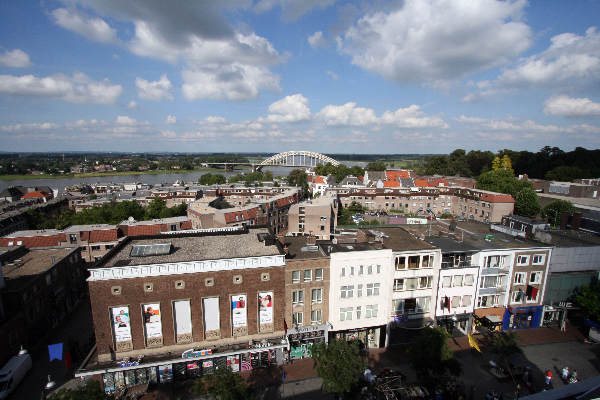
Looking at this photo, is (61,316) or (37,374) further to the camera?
(61,316)

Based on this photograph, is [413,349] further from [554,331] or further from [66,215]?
[66,215]

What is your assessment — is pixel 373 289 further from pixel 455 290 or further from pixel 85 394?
pixel 85 394

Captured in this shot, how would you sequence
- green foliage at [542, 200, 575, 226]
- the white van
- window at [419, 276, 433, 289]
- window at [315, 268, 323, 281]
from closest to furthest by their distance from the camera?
the white van
window at [315, 268, 323, 281]
window at [419, 276, 433, 289]
green foliage at [542, 200, 575, 226]

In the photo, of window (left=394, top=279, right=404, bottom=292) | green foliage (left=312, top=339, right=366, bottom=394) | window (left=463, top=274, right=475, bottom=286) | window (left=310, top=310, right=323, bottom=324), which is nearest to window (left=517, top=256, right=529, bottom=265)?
window (left=463, top=274, right=475, bottom=286)

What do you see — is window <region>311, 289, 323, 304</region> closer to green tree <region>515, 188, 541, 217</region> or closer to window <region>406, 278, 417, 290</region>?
window <region>406, 278, 417, 290</region>

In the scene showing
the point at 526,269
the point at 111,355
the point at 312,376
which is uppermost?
the point at 526,269

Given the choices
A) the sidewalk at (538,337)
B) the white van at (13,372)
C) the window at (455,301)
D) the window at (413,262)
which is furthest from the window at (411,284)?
the white van at (13,372)

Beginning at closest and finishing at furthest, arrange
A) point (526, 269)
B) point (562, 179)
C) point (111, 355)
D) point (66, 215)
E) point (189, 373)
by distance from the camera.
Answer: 1. point (111, 355)
2. point (189, 373)
3. point (526, 269)
4. point (66, 215)
5. point (562, 179)

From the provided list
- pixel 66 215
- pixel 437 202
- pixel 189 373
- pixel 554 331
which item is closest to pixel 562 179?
pixel 437 202
